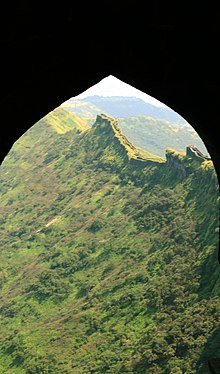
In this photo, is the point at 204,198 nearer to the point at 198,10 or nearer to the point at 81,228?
the point at 81,228

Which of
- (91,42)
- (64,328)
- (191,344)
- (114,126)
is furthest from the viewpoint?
(114,126)

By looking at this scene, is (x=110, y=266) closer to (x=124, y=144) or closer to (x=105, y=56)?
(x=124, y=144)

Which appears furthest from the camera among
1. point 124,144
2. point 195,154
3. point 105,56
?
point 124,144

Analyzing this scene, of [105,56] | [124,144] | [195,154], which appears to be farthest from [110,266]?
[105,56]

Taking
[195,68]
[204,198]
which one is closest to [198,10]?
[195,68]

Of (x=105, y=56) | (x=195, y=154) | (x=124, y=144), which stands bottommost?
(x=195, y=154)

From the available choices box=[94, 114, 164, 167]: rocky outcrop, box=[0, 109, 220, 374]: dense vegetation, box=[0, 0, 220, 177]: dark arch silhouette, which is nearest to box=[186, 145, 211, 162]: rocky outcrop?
box=[0, 109, 220, 374]: dense vegetation

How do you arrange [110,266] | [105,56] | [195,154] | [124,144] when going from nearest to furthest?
[105,56], [195,154], [110,266], [124,144]

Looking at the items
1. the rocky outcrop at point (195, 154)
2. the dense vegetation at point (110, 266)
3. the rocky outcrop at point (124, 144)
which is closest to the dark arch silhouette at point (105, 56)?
the dense vegetation at point (110, 266)

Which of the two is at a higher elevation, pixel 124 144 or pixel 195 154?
pixel 124 144
